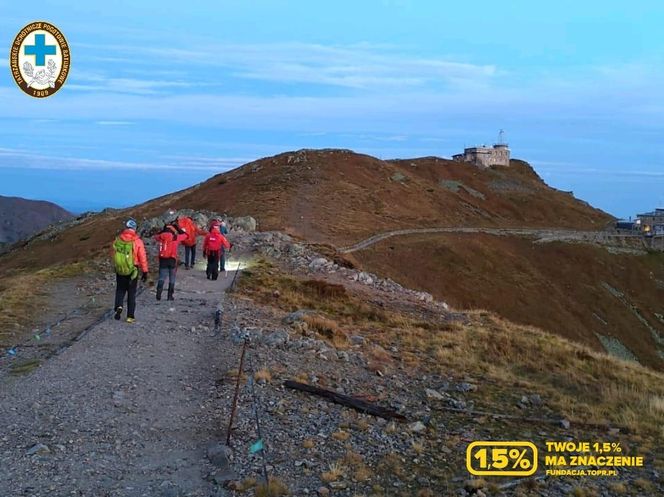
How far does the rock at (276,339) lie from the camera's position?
1382 cm

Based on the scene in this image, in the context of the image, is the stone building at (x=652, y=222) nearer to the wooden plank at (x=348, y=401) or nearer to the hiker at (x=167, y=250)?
the hiker at (x=167, y=250)

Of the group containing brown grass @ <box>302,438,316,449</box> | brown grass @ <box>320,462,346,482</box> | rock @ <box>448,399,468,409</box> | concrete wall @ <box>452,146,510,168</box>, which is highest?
concrete wall @ <box>452,146,510,168</box>

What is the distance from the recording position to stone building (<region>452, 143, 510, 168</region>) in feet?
443

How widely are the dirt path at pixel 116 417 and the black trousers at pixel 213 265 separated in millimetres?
7817

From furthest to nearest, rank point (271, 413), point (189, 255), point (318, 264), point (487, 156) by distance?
1. point (487, 156)
2. point (318, 264)
3. point (189, 255)
4. point (271, 413)

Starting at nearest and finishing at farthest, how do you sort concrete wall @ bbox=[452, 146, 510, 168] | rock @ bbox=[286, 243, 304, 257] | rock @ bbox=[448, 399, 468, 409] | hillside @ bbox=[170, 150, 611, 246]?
rock @ bbox=[448, 399, 468, 409]
rock @ bbox=[286, 243, 304, 257]
hillside @ bbox=[170, 150, 611, 246]
concrete wall @ bbox=[452, 146, 510, 168]

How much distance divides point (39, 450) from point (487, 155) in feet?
446

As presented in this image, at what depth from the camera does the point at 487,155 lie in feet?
446

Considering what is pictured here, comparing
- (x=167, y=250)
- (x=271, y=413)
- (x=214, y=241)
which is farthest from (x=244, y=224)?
(x=271, y=413)

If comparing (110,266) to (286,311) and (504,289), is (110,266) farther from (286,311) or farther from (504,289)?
(504,289)

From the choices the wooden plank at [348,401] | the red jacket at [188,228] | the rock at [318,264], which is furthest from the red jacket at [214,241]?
the wooden plank at [348,401]

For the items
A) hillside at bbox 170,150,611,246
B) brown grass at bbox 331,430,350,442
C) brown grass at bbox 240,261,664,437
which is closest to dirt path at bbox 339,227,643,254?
hillside at bbox 170,150,611,246

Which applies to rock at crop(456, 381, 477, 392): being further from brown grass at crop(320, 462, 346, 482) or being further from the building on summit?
the building on summit

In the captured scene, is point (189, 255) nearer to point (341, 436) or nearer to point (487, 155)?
point (341, 436)
